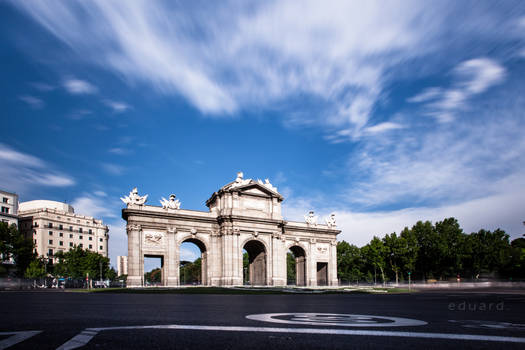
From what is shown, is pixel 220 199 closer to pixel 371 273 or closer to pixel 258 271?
pixel 258 271

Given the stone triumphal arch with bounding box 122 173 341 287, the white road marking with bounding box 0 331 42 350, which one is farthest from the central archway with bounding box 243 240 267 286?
the white road marking with bounding box 0 331 42 350

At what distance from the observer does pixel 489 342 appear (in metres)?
5.83

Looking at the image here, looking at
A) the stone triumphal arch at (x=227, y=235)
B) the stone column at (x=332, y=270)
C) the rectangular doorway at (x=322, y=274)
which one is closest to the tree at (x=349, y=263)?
the rectangular doorway at (x=322, y=274)

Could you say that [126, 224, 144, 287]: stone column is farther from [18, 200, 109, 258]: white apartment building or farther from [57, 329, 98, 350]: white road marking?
[18, 200, 109, 258]: white apartment building

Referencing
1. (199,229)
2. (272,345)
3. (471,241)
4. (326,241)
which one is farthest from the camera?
(471,241)

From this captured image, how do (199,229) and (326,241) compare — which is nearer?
(199,229)

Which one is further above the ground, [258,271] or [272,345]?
[272,345]

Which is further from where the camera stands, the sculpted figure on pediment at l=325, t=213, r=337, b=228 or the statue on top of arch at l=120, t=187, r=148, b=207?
the sculpted figure on pediment at l=325, t=213, r=337, b=228

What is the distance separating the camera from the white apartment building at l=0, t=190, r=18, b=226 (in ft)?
322

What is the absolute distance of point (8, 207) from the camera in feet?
330

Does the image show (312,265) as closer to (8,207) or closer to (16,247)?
(16,247)

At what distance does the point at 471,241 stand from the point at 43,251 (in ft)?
369

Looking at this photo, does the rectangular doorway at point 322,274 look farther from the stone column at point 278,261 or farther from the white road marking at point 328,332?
the white road marking at point 328,332

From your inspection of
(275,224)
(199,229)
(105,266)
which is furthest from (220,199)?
(105,266)
